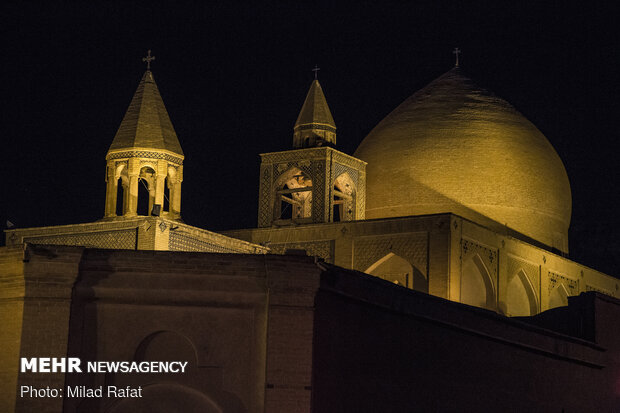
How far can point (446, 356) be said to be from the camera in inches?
579

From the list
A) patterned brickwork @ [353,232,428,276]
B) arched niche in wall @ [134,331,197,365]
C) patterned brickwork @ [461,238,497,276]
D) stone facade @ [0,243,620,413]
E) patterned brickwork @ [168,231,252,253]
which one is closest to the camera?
stone facade @ [0,243,620,413]

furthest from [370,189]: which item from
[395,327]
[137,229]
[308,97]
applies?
[395,327]

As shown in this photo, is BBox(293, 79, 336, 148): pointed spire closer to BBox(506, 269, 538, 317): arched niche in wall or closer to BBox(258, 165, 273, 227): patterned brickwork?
BBox(258, 165, 273, 227): patterned brickwork

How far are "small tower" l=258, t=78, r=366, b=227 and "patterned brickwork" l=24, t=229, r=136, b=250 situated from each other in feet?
14.3

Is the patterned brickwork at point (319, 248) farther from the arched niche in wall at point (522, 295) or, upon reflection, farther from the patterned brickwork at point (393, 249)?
the arched niche in wall at point (522, 295)

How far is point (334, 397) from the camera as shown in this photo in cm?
1259

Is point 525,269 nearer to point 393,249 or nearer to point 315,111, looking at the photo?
point 393,249

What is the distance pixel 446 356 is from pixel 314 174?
936cm

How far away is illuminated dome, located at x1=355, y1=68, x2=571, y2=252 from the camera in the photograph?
2488 centimetres

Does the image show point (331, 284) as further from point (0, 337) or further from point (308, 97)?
point (308, 97)

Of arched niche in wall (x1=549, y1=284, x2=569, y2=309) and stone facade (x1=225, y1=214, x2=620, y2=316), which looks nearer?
stone facade (x1=225, y1=214, x2=620, y2=316)

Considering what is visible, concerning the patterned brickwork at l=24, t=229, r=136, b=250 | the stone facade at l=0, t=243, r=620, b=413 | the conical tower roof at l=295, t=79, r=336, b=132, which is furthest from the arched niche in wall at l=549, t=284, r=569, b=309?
the stone facade at l=0, t=243, r=620, b=413

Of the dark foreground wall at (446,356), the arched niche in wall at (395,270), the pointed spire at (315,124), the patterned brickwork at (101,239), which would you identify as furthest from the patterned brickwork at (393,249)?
the patterned brickwork at (101,239)

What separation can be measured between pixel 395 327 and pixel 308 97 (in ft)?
37.8
